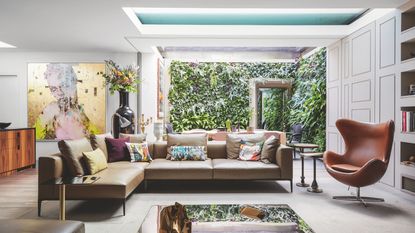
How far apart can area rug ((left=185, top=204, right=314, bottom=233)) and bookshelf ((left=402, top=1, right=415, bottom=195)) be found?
248 centimetres

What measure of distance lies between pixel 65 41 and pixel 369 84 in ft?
19.1

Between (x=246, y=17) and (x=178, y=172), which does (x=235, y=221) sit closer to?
(x=178, y=172)

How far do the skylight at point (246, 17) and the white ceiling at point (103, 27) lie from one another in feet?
0.80

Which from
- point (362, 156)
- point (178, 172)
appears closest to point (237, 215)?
point (178, 172)

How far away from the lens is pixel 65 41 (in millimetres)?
6047

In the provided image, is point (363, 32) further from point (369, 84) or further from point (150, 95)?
point (150, 95)

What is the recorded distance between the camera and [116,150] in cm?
464

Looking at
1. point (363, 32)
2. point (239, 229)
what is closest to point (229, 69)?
point (363, 32)

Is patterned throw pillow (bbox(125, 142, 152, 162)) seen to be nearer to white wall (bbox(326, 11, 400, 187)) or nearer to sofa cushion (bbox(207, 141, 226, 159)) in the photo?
sofa cushion (bbox(207, 141, 226, 159))

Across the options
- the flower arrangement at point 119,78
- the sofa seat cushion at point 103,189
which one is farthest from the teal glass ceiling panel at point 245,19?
the sofa seat cushion at point 103,189

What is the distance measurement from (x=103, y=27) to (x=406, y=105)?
16.0ft

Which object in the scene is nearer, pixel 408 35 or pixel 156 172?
pixel 408 35

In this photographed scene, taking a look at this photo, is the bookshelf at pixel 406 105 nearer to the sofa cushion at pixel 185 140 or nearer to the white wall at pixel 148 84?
the sofa cushion at pixel 185 140

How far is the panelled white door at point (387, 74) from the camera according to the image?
4.24 m
